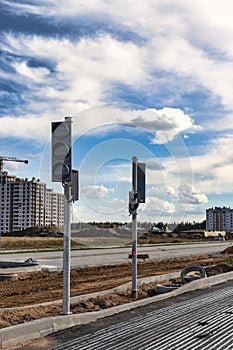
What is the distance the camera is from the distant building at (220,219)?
18125 cm

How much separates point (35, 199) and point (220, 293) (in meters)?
83.9

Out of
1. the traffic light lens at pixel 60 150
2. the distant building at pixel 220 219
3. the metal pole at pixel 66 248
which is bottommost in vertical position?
the metal pole at pixel 66 248

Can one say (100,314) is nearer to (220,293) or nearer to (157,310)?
(157,310)

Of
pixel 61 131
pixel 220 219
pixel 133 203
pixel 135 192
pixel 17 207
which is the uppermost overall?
pixel 17 207

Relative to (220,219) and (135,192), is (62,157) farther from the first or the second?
(220,219)

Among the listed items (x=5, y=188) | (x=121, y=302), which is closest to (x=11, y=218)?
(x=5, y=188)

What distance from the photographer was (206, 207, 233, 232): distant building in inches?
7136

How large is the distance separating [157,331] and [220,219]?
17841cm

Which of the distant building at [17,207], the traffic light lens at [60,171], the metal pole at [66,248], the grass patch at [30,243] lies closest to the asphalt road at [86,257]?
the metal pole at [66,248]

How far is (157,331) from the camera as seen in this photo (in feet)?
29.1

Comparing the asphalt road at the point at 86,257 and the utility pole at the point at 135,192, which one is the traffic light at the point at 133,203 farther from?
the asphalt road at the point at 86,257

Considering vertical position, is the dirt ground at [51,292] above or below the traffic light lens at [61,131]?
below

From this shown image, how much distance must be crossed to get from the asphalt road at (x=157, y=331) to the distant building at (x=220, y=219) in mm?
170599

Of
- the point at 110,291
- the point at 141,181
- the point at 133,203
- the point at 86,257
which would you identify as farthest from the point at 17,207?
the point at 133,203
